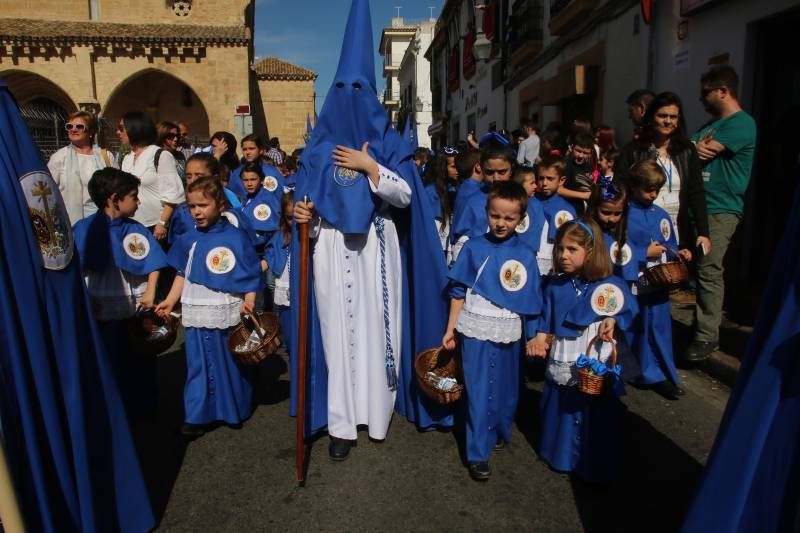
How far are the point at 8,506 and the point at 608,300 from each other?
Answer: 2.56 metres

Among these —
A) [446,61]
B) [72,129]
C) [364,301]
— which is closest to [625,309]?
[364,301]

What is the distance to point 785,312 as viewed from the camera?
63.4 inches

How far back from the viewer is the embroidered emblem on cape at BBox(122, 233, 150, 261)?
3.70m

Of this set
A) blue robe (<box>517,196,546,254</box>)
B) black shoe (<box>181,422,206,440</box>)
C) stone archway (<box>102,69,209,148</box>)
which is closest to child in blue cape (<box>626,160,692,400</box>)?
blue robe (<box>517,196,546,254</box>)

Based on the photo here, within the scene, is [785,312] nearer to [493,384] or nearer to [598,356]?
[598,356]

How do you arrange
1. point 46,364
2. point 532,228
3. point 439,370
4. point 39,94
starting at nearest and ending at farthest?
1. point 46,364
2. point 439,370
3. point 532,228
4. point 39,94

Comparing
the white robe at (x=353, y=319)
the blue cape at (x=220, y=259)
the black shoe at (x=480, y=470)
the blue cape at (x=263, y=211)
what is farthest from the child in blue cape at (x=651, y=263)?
the blue cape at (x=263, y=211)

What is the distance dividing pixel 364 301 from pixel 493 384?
86 centimetres

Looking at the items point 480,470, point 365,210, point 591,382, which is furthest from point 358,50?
point 480,470

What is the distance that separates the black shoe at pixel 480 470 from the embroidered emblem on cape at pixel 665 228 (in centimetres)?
206

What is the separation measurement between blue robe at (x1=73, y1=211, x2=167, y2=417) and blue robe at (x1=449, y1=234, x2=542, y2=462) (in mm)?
1944

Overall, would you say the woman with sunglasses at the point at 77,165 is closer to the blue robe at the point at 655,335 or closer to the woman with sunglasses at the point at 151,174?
the woman with sunglasses at the point at 151,174

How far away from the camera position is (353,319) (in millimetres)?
3496

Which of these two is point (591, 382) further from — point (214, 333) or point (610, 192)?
point (214, 333)
